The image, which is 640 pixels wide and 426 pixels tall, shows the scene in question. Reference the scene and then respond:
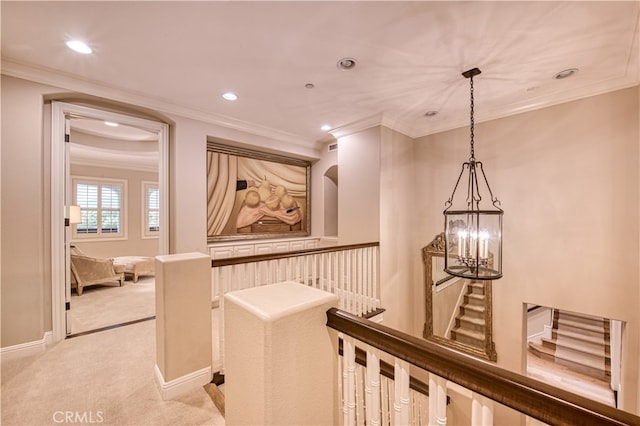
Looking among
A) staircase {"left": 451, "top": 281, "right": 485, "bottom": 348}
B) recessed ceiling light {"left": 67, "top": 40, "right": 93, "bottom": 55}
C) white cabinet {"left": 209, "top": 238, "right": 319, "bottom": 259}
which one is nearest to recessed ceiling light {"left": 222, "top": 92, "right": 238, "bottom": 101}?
recessed ceiling light {"left": 67, "top": 40, "right": 93, "bottom": 55}

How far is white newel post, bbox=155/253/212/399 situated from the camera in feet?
6.40

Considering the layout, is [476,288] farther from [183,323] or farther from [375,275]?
[183,323]

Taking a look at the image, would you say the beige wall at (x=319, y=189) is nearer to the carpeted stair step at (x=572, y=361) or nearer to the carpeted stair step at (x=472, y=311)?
the carpeted stair step at (x=472, y=311)

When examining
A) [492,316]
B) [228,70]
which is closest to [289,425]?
[228,70]

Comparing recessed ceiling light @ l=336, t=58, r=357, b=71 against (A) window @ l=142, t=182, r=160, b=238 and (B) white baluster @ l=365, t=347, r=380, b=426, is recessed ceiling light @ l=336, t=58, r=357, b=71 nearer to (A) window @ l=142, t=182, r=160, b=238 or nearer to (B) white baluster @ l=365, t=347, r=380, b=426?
Answer: (B) white baluster @ l=365, t=347, r=380, b=426

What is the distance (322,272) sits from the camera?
3.29 metres

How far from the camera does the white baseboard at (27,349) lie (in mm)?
2486

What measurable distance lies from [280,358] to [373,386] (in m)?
0.38

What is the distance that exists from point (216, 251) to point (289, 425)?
3.48 meters

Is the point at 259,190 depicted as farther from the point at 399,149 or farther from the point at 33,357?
the point at 33,357

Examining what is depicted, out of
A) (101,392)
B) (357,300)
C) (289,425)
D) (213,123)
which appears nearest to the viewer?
(289,425)

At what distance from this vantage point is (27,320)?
8.59 ft

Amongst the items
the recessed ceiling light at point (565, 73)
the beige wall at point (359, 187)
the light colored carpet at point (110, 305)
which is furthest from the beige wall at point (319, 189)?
the recessed ceiling light at point (565, 73)

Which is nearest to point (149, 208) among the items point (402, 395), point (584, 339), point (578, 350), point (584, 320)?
point (402, 395)
